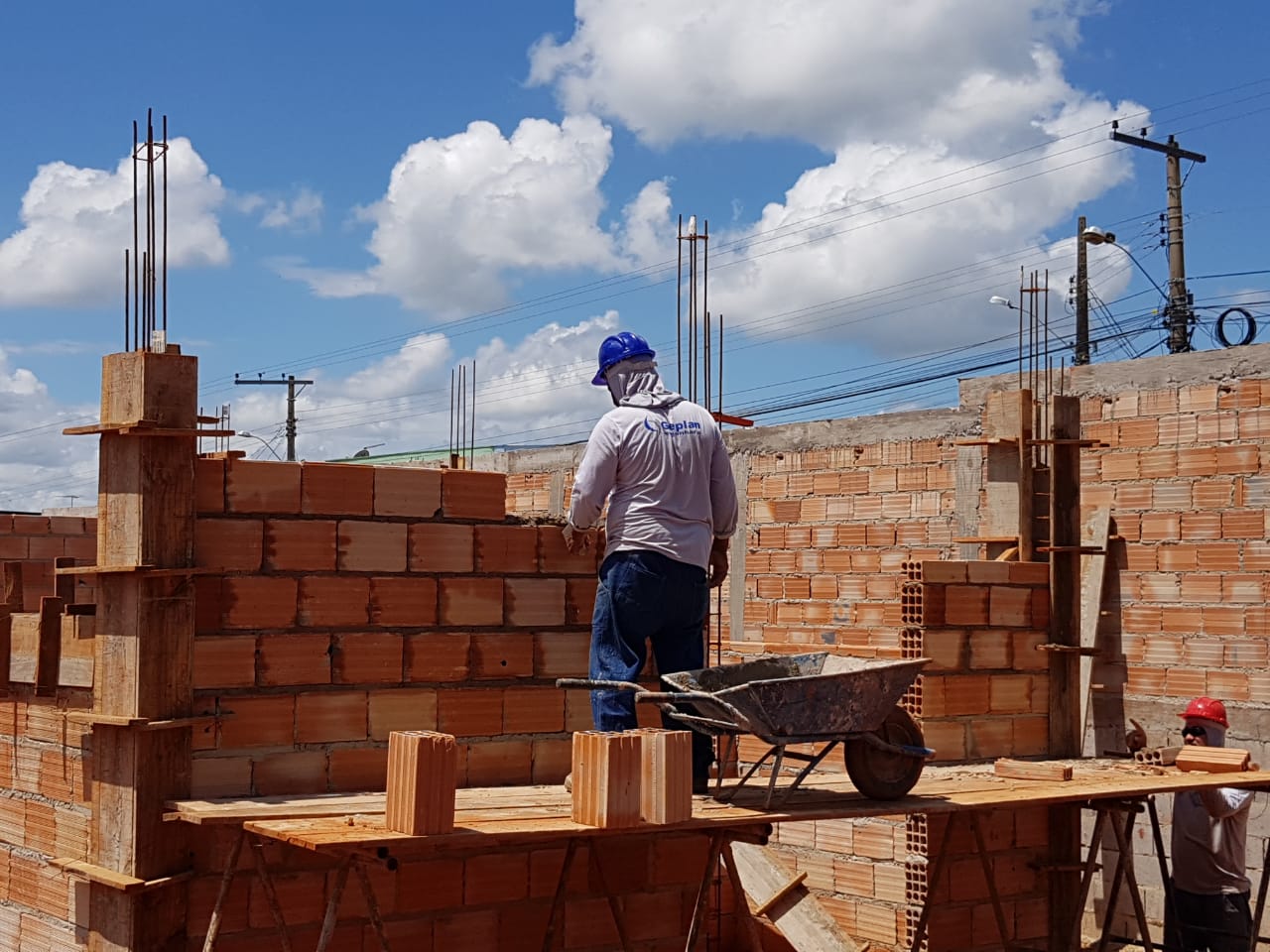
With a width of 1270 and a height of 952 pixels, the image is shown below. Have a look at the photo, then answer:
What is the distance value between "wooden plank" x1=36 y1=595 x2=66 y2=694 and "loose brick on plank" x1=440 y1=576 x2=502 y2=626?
1396 millimetres

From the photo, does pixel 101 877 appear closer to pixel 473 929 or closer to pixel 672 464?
pixel 473 929

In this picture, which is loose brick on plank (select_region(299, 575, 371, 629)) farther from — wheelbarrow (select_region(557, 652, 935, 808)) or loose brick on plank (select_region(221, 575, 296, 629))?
wheelbarrow (select_region(557, 652, 935, 808))

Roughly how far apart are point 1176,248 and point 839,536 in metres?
12.3

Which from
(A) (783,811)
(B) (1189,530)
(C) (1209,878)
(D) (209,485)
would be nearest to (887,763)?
(A) (783,811)

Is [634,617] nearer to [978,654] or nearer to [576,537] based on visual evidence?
[576,537]

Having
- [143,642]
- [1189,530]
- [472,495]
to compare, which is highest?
[472,495]

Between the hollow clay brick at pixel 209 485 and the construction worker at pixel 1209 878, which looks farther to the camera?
the construction worker at pixel 1209 878

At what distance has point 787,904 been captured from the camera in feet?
22.1

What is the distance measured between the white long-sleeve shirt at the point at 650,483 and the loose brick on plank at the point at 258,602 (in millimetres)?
1076

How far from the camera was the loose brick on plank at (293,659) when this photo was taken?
16.6ft

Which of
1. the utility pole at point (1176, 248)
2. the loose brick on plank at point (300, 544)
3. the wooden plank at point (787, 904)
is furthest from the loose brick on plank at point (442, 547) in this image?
the utility pole at point (1176, 248)

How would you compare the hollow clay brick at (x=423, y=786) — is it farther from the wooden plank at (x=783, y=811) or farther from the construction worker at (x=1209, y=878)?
the construction worker at (x=1209, y=878)

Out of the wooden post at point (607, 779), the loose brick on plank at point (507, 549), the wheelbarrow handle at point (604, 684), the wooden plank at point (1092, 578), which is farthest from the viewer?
the wooden plank at point (1092, 578)

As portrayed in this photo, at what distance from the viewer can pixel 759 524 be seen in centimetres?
1151
